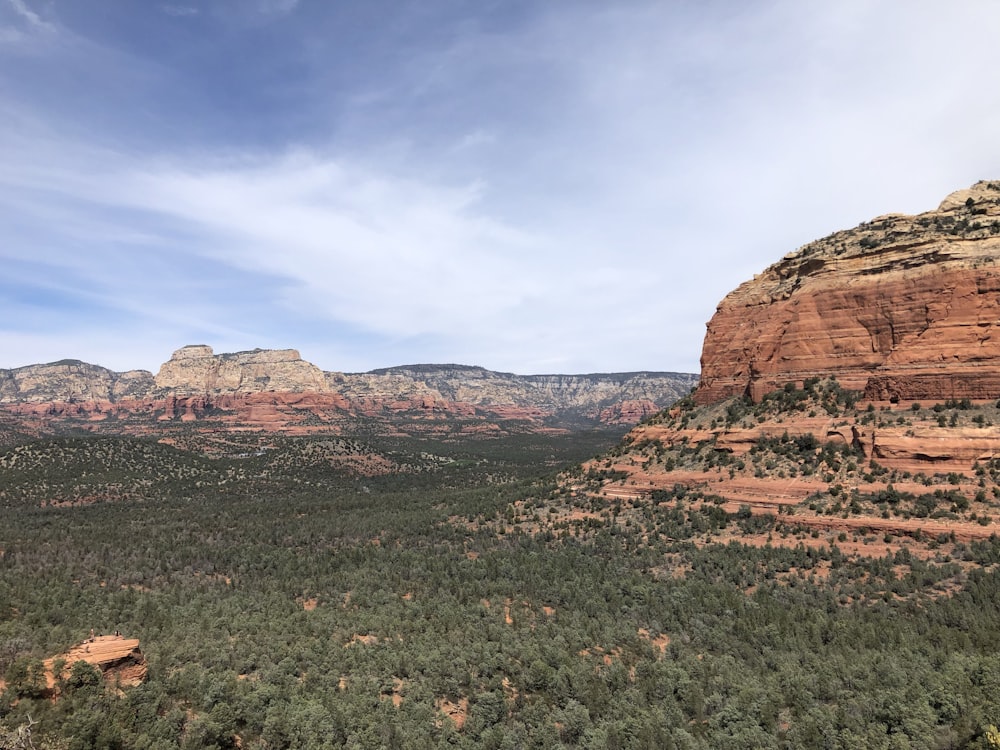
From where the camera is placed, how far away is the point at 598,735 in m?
15.2

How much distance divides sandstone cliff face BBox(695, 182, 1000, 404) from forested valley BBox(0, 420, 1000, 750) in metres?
Result: 14.9

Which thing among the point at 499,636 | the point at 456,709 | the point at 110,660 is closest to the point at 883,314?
the point at 499,636

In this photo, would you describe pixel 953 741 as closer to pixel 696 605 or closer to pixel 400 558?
pixel 696 605

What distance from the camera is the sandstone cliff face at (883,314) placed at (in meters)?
33.6

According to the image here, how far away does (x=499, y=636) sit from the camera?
22.8 meters

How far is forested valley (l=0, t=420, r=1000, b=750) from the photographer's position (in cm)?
1493

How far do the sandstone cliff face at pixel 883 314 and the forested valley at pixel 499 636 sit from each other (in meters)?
14.9

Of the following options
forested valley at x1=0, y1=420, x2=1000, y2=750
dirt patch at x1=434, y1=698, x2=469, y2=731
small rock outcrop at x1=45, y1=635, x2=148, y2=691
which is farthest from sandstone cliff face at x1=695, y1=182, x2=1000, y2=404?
small rock outcrop at x1=45, y1=635, x2=148, y2=691

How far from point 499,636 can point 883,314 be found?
37809mm

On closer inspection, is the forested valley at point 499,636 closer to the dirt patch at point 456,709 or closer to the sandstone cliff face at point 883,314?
the dirt patch at point 456,709

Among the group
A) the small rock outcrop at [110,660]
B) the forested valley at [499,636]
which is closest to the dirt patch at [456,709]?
the forested valley at [499,636]

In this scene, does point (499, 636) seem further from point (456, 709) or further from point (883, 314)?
point (883, 314)

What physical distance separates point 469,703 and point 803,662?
1332 cm

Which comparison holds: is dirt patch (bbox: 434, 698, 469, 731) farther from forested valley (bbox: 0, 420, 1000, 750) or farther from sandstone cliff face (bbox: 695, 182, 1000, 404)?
sandstone cliff face (bbox: 695, 182, 1000, 404)
